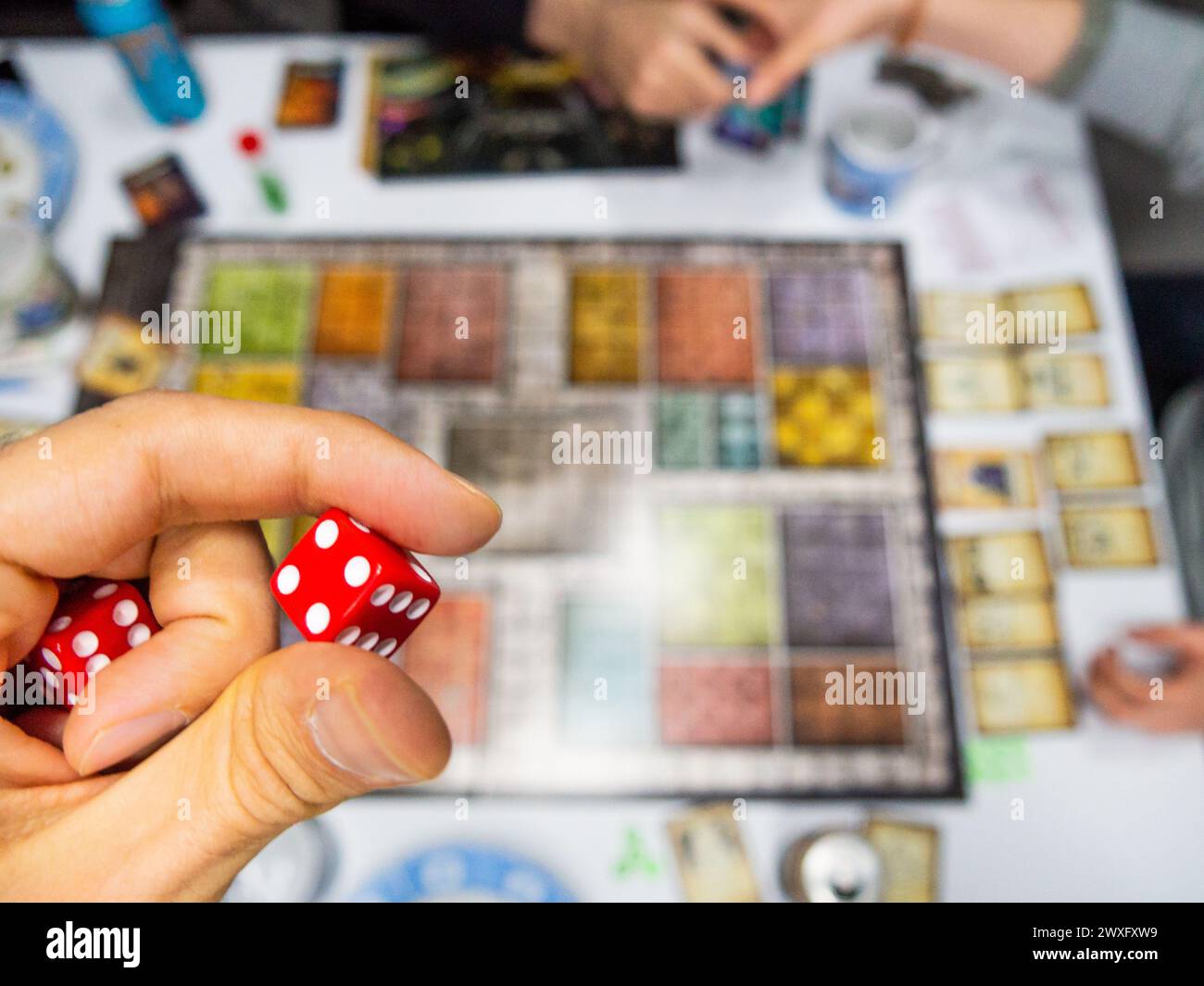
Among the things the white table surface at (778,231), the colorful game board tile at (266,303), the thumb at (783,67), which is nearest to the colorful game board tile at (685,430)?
the white table surface at (778,231)

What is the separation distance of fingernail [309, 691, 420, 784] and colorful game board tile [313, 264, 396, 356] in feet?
3.70

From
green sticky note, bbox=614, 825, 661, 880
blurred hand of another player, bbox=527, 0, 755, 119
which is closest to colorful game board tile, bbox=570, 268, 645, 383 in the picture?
blurred hand of another player, bbox=527, 0, 755, 119

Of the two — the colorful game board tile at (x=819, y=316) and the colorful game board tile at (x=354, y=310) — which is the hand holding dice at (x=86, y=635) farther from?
the colorful game board tile at (x=819, y=316)

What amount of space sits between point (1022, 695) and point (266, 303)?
177 centimetres

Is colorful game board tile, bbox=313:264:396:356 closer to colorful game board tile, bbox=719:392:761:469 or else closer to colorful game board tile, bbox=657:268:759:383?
colorful game board tile, bbox=657:268:759:383

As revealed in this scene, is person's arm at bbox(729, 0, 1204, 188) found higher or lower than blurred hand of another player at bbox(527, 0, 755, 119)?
higher

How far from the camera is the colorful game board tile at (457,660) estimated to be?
158 centimetres

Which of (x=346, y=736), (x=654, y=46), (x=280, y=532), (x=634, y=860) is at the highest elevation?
(x=654, y=46)

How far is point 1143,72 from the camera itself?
72.9 inches

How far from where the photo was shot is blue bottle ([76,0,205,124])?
1.69 metres

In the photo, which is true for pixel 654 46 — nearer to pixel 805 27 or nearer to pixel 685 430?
pixel 805 27

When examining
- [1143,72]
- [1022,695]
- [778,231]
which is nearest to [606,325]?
[778,231]
